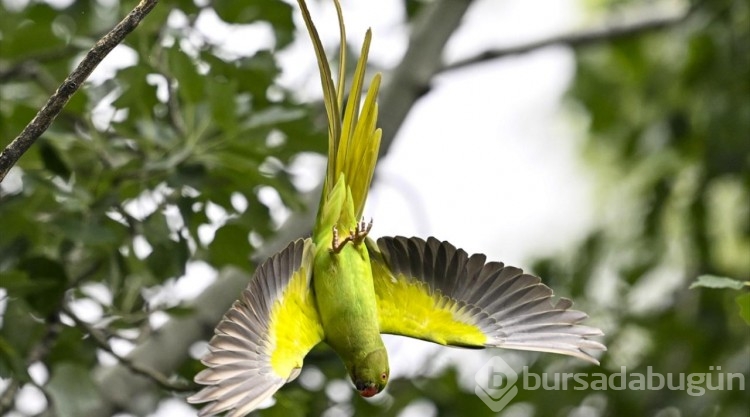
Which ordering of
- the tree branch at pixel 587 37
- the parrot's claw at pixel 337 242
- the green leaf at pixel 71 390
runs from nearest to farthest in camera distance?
the parrot's claw at pixel 337 242 → the green leaf at pixel 71 390 → the tree branch at pixel 587 37

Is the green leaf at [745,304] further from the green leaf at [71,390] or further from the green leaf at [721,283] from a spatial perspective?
Result: the green leaf at [71,390]

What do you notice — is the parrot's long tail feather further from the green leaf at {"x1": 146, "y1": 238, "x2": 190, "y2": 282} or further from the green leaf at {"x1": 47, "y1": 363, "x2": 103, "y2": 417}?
the green leaf at {"x1": 47, "y1": 363, "x2": 103, "y2": 417}

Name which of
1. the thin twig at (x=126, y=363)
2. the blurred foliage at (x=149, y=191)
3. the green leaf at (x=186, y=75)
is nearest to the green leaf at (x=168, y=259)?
the blurred foliage at (x=149, y=191)

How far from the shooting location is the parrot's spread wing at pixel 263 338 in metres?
1.51

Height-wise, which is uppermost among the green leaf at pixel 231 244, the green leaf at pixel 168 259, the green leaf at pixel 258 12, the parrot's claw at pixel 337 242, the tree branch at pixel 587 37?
the tree branch at pixel 587 37

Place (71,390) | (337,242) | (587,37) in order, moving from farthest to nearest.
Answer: (587,37), (71,390), (337,242)

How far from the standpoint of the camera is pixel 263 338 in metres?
1.67

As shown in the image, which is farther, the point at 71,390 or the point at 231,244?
the point at 231,244

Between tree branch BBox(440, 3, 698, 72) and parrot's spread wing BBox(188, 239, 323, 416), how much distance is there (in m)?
1.40

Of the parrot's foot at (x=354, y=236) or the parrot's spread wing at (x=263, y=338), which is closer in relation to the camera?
the parrot's spread wing at (x=263, y=338)

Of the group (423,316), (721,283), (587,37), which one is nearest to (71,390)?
(423,316)

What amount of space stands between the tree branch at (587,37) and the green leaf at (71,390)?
1.42m

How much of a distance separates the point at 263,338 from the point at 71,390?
638 mm

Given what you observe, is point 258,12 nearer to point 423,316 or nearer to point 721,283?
point 423,316
